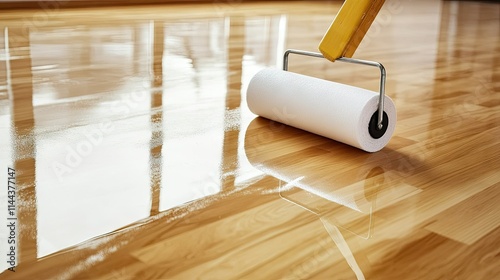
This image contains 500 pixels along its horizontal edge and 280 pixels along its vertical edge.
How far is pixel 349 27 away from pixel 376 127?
27cm

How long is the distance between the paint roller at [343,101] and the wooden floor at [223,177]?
52 millimetres

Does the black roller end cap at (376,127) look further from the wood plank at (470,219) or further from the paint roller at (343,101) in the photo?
the wood plank at (470,219)

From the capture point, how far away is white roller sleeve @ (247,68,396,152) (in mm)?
1666

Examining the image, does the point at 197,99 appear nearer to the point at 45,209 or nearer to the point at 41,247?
the point at 45,209

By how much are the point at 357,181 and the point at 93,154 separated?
63cm

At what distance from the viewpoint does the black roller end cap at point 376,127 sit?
170 cm

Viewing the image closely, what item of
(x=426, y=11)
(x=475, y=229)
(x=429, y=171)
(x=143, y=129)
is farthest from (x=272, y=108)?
(x=426, y=11)

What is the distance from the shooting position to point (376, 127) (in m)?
1.71

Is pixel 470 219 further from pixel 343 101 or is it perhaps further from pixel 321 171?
pixel 343 101

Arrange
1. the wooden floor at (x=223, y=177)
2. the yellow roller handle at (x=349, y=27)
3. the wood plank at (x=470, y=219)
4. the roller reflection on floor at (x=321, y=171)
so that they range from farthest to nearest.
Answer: the yellow roller handle at (x=349, y=27) < the roller reflection on floor at (x=321, y=171) < the wood plank at (x=470, y=219) < the wooden floor at (x=223, y=177)

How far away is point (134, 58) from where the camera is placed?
117 inches

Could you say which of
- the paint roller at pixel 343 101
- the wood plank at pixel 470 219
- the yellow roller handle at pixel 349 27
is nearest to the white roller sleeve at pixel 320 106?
the paint roller at pixel 343 101

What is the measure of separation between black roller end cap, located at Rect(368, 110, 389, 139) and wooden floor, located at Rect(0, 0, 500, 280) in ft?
0.20

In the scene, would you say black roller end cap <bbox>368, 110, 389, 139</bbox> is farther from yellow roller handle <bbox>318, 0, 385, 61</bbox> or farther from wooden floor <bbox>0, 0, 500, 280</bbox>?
yellow roller handle <bbox>318, 0, 385, 61</bbox>
